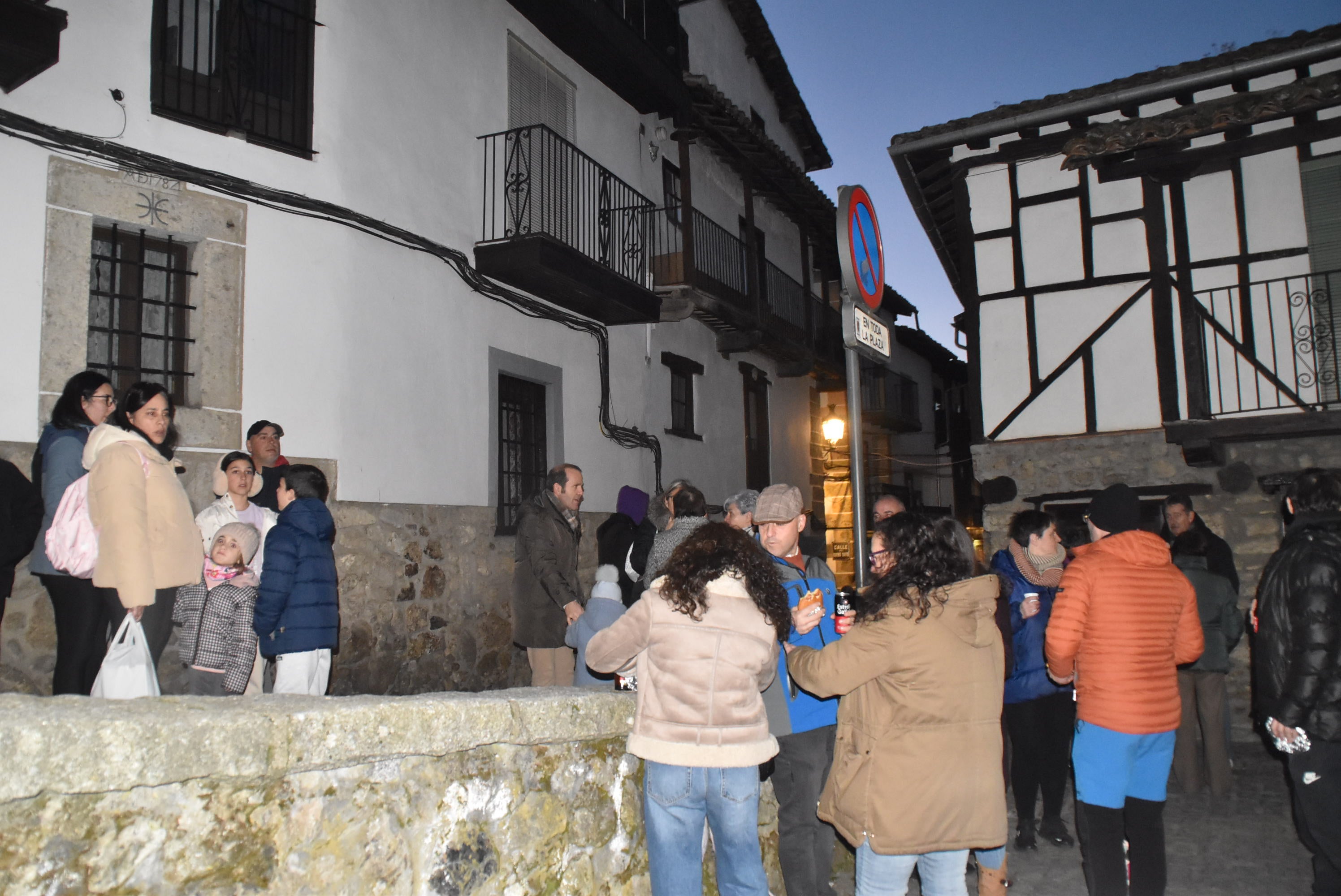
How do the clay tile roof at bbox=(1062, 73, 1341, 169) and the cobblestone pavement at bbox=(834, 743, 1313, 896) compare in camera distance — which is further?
the clay tile roof at bbox=(1062, 73, 1341, 169)

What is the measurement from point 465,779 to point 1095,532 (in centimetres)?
281

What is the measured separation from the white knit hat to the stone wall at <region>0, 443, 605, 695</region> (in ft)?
8.45

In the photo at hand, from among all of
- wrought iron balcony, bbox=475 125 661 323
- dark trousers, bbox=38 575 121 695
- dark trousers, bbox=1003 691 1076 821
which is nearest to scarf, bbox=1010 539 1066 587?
dark trousers, bbox=1003 691 1076 821

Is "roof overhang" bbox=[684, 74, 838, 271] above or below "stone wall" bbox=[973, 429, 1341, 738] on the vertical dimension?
above

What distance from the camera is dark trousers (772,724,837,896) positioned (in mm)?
3486

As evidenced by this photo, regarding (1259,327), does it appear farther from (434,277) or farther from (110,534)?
(110,534)

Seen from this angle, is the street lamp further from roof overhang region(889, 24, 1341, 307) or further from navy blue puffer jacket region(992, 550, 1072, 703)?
navy blue puffer jacket region(992, 550, 1072, 703)

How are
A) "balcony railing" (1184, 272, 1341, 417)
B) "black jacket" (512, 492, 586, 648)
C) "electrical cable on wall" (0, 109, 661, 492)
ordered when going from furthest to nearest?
1. "balcony railing" (1184, 272, 1341, 417)
2. "black jacket" (512, 492, 586, 648)
3. "electrical cable on wall" (0, 109, 661, 492)

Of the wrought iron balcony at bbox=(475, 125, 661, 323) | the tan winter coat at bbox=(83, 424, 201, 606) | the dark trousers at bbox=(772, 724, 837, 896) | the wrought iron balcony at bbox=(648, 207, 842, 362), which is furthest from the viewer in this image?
the wrought iron balcony at bbox=(648, 207, 842, 362)

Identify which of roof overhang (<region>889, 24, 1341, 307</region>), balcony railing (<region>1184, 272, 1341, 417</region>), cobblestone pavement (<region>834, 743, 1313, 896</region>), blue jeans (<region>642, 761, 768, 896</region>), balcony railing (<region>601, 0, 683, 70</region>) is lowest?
cobblestone pavement (<region>834, 743, 1313, 896</region>)

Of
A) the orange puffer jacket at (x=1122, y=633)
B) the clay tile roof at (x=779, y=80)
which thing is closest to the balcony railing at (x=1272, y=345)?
the orange puffer jacket at (x=1122, y=633)

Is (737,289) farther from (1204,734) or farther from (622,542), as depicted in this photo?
(1204,734)

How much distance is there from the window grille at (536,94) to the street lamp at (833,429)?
7.88m

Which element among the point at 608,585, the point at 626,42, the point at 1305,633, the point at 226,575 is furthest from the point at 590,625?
the point at 626,42
